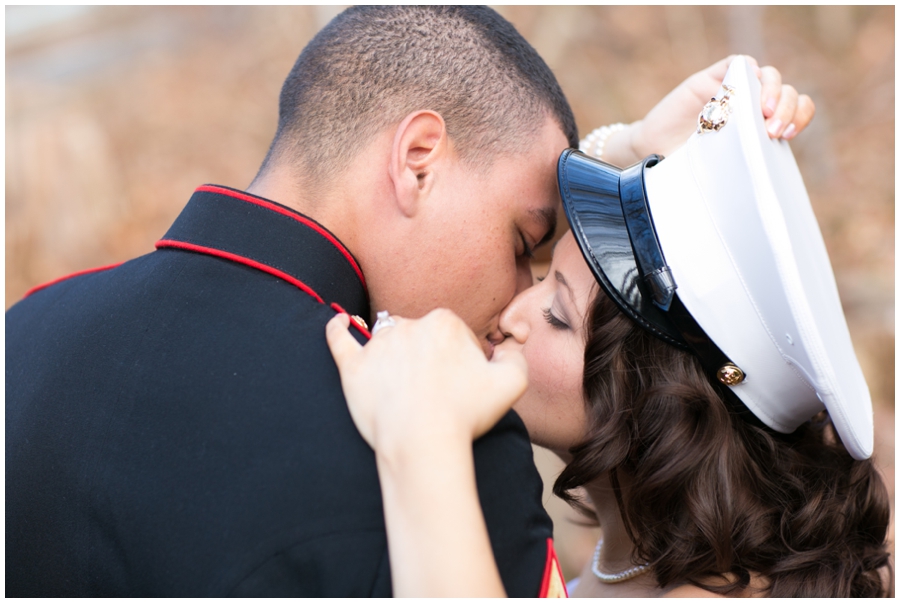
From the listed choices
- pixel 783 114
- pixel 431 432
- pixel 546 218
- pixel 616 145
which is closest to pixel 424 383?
pixel 431 432

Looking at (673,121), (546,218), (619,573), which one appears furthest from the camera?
(673,121)

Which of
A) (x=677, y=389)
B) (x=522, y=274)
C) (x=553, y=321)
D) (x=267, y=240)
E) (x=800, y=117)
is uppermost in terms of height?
(x=800, y=117)

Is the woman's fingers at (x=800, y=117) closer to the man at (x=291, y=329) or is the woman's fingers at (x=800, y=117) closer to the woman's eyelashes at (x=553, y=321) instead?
the man at (x=291, y=329)

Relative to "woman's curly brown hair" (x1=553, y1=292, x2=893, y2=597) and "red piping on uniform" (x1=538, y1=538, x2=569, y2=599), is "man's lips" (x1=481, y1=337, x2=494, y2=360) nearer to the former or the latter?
"woman's curly brown hair" (x1=553, y1=292, x2=893, y2=597)

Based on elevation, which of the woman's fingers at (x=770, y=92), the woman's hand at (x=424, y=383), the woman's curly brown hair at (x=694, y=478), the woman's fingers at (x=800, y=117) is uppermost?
the woman's fingers at (x=770, y=92)

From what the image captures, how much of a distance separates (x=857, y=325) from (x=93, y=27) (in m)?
8.07

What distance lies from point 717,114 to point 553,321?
681 mm

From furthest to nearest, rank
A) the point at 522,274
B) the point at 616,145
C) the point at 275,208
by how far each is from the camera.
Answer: the point at 616,145
the point at 522,274
the point at 275,208

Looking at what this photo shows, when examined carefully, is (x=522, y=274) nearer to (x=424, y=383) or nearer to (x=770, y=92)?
(x=770, y=92)

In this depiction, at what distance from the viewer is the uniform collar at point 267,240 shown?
165 cm

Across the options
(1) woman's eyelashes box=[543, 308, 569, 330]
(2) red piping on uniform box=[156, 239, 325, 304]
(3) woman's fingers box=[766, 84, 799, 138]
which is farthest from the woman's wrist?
(2) red piping on uniform box=[156, 239, 325, 304]

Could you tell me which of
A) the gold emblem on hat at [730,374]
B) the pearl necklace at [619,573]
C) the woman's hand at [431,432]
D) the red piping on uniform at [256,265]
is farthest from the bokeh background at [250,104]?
the woman's hand at [431,432]

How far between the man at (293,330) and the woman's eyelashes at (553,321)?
0.46 feet

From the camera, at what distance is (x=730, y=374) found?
1800 millimetres
